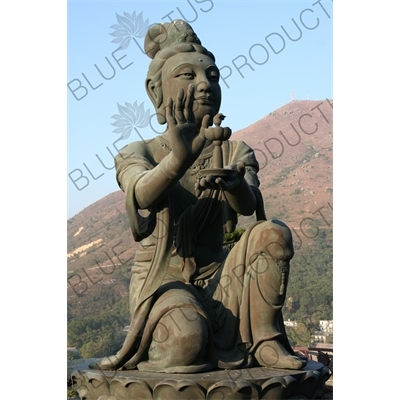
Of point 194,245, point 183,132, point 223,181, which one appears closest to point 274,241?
point 223,181

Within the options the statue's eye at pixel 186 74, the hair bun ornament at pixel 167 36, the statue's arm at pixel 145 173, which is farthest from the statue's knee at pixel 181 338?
the hair bun ornament at pixel 167 36

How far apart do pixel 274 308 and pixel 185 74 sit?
1738 mm

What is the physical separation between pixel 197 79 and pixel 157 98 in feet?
1.23

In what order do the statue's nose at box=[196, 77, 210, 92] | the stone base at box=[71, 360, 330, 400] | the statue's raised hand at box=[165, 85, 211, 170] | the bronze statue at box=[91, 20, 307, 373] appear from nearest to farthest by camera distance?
1. the stone base at box=[71, 360, 330, 400]
2. the statue's raised hand at box=[165, 85, 211, 170]
3. the bronze statue at box=[91, 20, 307, 373]
4. the statue's nose at box=[196, 77, 210, 92]

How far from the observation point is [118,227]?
31.8 feet

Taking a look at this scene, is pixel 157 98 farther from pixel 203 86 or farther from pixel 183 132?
pixel 183 132

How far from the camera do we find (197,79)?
482 centimetres

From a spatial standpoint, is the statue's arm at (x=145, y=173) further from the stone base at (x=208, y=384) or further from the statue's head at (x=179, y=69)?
the stone base at (x=208, y=384)

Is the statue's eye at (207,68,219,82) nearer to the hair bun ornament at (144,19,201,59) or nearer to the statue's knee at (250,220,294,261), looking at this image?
the hair bun ornament at (144,19,201,59)

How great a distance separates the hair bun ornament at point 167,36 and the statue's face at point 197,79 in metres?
0.21

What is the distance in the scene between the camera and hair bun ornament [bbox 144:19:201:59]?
506 centimetres

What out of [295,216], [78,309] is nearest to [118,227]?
[78,309]

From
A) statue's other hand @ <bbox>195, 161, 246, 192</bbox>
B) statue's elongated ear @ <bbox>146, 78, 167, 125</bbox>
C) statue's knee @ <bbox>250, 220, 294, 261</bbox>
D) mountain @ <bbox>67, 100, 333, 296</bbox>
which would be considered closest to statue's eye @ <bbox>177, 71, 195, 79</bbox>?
statue's elongated ear @ <bbox>146, 78, 167, 125</bbox>

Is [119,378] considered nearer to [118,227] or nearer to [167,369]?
[167,369]
